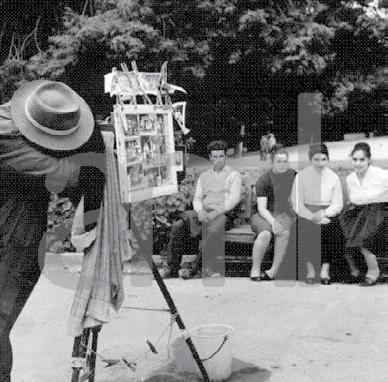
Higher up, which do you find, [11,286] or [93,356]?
[11,286]

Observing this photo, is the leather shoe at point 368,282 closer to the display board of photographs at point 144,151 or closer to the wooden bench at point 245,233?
the wooden bench at point 245,233

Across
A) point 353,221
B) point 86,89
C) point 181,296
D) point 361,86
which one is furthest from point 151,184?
point 361,86

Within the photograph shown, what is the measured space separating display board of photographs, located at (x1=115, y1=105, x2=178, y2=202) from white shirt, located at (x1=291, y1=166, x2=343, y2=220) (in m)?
3.08

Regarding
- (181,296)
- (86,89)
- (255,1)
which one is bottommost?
(181,296)

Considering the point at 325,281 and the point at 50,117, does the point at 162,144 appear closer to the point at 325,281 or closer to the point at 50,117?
the point at 50,117

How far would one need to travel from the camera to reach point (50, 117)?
11.1 ft

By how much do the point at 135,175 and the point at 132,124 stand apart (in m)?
0.29

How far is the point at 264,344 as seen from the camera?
512 centimetres

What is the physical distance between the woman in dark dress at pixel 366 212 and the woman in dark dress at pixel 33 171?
3.98 metres

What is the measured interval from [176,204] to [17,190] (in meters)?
4.36

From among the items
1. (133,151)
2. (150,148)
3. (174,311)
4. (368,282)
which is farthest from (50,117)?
(368,282)

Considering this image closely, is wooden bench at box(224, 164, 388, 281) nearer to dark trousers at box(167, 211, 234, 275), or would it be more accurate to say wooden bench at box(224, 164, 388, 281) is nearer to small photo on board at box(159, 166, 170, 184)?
Result: dark trousers at box(167, 211, 234, 275)

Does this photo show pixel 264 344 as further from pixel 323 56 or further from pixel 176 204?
pixel 323 56

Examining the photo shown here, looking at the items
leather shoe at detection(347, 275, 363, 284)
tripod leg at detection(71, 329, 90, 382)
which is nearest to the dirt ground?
leather shoe at detection(347, 275, 363, 284)
